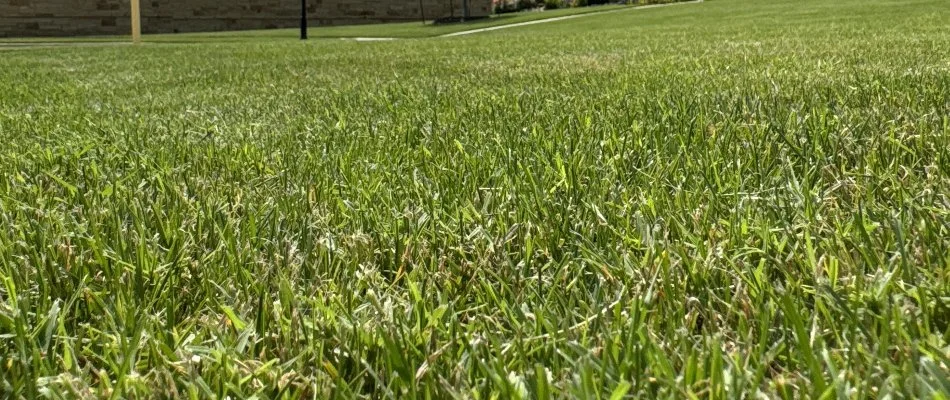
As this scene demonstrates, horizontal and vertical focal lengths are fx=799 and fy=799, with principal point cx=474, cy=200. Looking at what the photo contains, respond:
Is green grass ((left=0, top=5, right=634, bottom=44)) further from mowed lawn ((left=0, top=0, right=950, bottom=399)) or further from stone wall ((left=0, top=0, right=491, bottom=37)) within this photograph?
mowed lawn ((left=0, top=0, right=950, bottom=399))

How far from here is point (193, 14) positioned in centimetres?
3781

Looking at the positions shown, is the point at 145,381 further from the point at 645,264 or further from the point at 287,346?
the point at 645,264

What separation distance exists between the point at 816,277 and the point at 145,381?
37.5 inches

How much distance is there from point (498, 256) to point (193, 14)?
3971cm

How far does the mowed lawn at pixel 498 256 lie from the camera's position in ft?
3.19

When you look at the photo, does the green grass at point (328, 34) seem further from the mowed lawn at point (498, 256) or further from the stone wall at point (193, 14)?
the mowed lawn at point (498, 256)

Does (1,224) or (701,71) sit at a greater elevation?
(701,71)

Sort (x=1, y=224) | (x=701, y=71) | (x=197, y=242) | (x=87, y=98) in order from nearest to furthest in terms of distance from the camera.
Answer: (x=197, y=242) < (x=1, y=224) < (x=701, y=71) < (x=87, y=98)

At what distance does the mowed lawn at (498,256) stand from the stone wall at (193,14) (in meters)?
36.2

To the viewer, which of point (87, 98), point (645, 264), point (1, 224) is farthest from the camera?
point (87, 98)

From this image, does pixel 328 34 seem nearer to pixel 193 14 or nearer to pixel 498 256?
pixel 193 14

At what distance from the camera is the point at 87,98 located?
5863 millimetres

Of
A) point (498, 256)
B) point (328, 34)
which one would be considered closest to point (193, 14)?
point (328, 34)

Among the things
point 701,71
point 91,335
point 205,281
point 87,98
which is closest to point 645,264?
point 205,281
